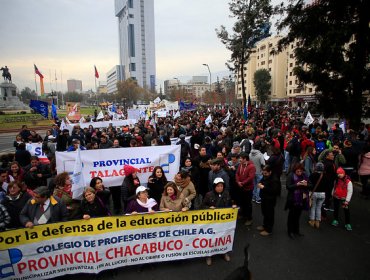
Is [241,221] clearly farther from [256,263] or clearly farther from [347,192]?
[347,192]

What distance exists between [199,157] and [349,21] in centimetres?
921

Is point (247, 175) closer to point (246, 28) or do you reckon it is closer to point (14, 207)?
point (14, 207)

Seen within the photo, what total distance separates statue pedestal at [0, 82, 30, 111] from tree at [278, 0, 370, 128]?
54.5 meters

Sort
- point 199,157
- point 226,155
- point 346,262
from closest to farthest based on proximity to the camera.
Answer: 1. point 346,262
2. point 199,157
3. point 226,155

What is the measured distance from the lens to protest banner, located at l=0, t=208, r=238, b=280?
12.4 feet

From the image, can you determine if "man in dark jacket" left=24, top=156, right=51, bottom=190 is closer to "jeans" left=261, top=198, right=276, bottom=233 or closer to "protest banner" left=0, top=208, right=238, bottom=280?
"protest banner" left=0, top=208, right=238, bottom=280

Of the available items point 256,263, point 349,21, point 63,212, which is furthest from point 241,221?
point 349,21

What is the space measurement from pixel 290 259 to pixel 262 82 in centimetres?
6855

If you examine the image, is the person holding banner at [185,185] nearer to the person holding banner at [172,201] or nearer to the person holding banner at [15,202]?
the person holding banner at [172,201]

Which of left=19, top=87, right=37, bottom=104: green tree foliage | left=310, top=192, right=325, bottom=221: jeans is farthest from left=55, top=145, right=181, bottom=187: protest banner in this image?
left=19, top=87, right=37, bottom=104: green tree foliage

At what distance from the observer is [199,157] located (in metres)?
6.86

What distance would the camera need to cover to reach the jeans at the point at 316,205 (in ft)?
18.6

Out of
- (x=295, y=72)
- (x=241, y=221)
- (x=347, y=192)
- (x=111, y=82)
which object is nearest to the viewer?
(x=347, y=192)

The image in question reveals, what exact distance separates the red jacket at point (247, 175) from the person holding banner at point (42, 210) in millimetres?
3873
